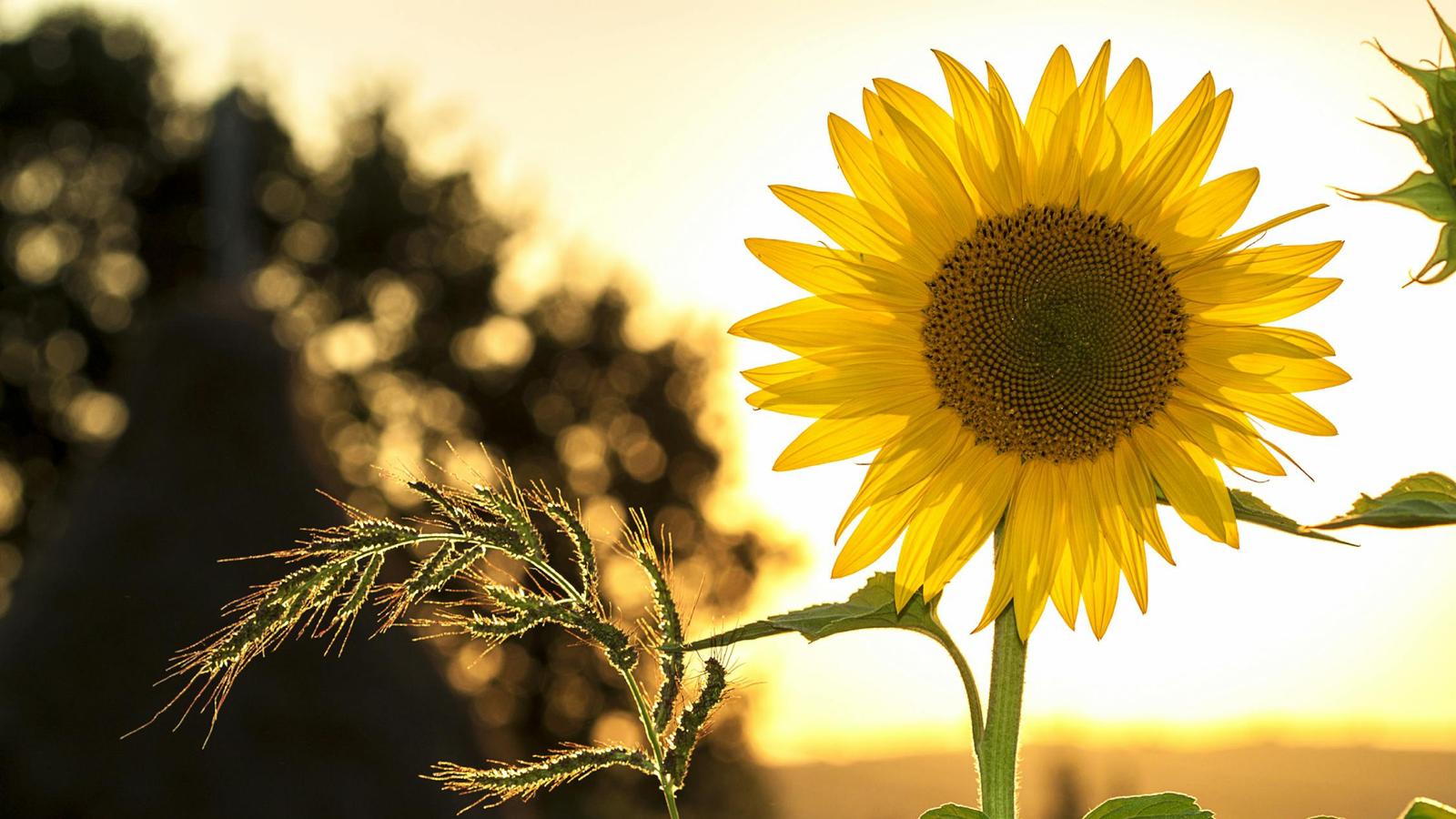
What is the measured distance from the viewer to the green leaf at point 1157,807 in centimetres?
161

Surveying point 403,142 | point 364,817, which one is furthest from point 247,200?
point 364,817

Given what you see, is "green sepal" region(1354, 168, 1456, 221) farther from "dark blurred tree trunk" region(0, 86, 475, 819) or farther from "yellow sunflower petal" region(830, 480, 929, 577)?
"dark blurred tree trunk" region(0, 86, 475, 819)

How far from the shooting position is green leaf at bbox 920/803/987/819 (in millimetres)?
1552

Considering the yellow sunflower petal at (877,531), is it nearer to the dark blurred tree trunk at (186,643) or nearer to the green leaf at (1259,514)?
the green leaf at (1259,514)

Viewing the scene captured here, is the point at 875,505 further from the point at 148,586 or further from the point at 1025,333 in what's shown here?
the point at 148,586

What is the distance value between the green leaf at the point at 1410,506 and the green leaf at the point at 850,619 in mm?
478

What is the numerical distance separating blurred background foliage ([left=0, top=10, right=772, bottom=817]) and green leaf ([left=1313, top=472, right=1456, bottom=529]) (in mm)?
9606

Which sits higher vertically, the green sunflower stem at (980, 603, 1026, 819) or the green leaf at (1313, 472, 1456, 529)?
the green leaf at (1313, 472, 1456, 529)

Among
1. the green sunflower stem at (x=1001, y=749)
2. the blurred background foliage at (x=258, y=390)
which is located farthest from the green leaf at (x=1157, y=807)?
the blurred background foliage at (x=258, y=390)

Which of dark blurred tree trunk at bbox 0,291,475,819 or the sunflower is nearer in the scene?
the sunflower

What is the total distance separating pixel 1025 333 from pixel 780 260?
1.43 ft

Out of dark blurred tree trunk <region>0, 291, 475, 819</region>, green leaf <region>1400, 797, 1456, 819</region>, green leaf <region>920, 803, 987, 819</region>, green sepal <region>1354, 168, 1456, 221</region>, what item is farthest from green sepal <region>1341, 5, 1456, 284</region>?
dark blurred tree trunk <region>0, 291, 475, 819</region>

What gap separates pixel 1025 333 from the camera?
2.17 m

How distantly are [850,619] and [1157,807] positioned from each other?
1.25ft
